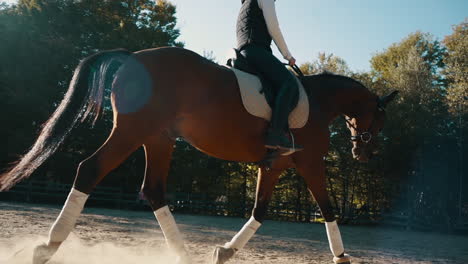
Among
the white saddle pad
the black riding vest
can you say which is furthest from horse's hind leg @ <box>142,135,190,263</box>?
the black riding vest

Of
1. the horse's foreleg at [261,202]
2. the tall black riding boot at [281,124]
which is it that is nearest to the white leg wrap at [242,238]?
the horse's foreleg at [261,202]

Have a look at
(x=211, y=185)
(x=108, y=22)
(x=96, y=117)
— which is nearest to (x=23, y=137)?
(x=108, y=22)

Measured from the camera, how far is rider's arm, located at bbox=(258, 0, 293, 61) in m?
4.62

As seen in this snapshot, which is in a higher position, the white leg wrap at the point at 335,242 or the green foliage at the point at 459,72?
→ the green foliage at the point at 459,72

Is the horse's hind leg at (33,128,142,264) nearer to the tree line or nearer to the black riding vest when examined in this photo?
the black riding vest

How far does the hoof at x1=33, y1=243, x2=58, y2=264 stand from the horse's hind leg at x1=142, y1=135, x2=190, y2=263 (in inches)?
45.4

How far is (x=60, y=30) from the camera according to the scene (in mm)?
25578

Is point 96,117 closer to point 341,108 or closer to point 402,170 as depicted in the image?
point 341,108

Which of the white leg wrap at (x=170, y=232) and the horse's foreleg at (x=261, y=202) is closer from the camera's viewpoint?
the white leg wrap at (x=170, y=232)

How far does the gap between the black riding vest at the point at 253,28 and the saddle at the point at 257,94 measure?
0.22 meters

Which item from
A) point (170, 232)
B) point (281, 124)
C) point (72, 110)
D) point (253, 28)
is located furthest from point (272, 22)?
point (170, 232)

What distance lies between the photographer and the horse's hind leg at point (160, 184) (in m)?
4.31

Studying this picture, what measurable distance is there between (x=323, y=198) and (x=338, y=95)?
1.63 meters

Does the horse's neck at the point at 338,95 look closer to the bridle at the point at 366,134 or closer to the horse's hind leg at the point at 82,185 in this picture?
the bridle at the point at 366,134
